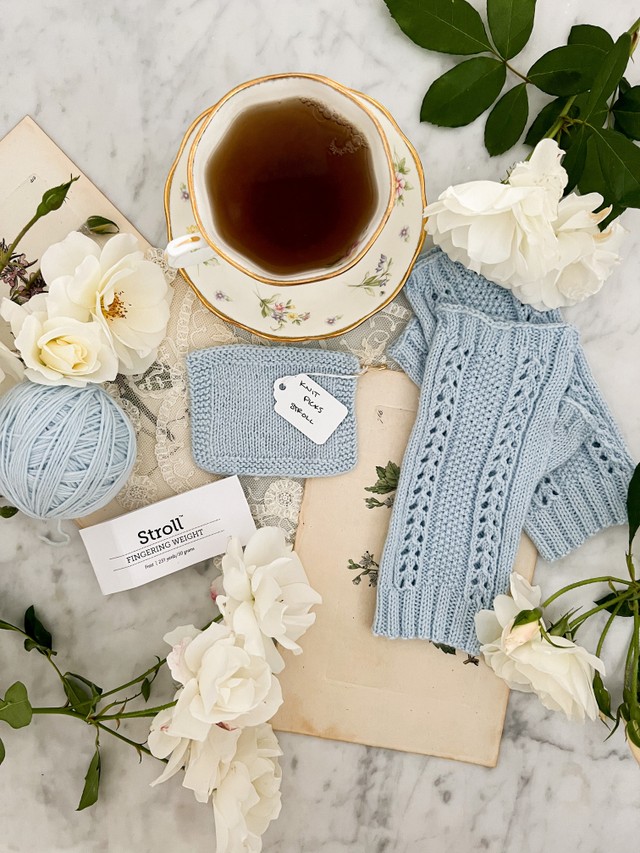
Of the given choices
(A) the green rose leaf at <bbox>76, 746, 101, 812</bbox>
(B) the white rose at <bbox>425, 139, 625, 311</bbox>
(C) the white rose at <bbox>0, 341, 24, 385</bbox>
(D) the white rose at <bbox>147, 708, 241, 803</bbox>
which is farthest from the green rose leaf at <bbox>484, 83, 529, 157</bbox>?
(A) the green rose leaf at <bbox>76, 746, 101, 812</bbox>

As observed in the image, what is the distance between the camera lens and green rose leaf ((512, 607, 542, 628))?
71 cm

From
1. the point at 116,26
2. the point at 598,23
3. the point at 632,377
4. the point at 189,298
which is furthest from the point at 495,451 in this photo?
the point at 116,26

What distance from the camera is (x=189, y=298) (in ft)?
2.74

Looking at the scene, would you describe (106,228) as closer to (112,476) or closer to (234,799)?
(112,476)

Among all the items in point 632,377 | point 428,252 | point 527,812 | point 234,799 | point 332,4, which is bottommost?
point 527,812

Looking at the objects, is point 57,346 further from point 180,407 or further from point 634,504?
point 634,504

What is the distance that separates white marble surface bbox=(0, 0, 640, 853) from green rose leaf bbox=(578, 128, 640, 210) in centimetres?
11

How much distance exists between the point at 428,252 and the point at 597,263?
187 millimetres

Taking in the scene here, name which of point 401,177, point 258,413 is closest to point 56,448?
point 258,413

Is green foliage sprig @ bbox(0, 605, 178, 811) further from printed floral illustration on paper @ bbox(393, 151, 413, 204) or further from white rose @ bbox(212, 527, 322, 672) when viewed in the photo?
printed floral illustration on paper @ bbox(393, 151, 413, 204)

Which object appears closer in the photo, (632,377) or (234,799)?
(234,799)

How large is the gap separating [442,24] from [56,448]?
2.03 ft

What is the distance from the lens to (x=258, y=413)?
83 centimetres

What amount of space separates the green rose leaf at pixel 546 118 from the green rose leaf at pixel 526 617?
20.9 inches
